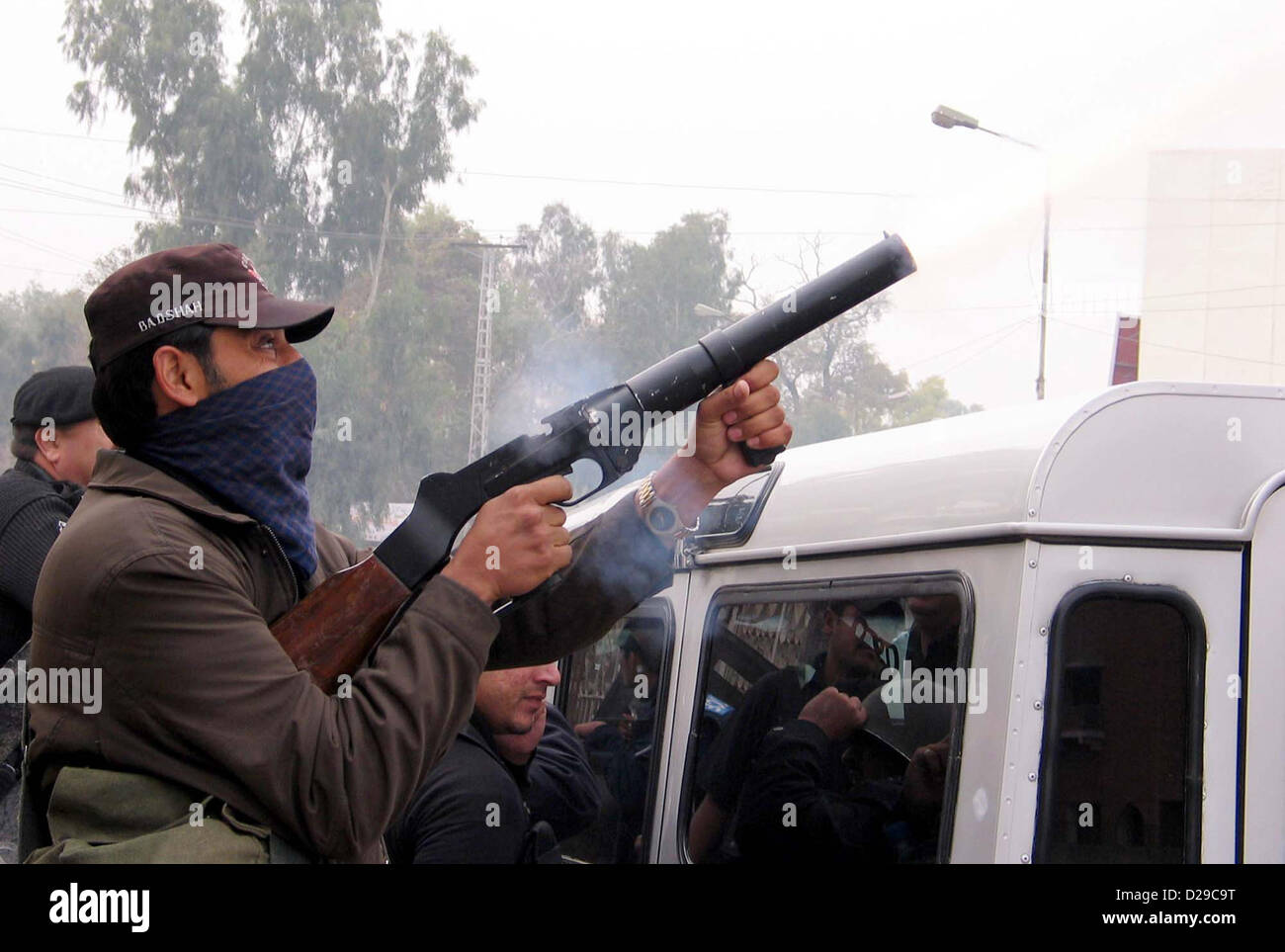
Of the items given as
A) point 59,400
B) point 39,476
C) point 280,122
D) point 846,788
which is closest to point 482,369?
point 280,122

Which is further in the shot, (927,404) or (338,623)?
(927,404)

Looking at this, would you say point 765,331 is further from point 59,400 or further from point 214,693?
point 59,400

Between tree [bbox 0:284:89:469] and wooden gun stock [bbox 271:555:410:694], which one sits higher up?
tree [bbox 0:284:89:469]

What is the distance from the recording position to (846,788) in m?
3.27

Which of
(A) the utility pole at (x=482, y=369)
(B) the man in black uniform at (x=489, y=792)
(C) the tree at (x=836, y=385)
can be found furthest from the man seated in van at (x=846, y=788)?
(A) the utility pole at (x=482, y=369)

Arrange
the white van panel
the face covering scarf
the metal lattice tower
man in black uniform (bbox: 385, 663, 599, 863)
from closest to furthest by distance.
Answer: the face covering scarf, the white van panel, man in black uniform (bbox: 385, 663, 599, 863), the metal lattice tower

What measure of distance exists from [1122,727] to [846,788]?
807 millimetres

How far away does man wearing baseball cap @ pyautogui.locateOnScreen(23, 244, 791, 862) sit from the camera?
176 cm

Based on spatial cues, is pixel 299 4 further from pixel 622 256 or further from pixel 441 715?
pixel 441 715

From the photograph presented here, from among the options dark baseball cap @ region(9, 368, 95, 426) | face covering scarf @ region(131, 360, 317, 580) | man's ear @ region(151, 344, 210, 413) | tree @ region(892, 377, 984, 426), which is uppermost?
tree @ region(892, 377, 984, 426)

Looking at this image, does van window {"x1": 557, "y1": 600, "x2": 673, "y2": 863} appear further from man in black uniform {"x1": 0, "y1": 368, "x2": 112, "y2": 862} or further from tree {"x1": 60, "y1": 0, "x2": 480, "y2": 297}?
tree {"x1": 60, "y1": 0, "x2": 480, "y2": 297}

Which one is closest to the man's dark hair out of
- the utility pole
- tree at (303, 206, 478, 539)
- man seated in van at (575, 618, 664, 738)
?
man seated in van at (575, 618, 664, 738)

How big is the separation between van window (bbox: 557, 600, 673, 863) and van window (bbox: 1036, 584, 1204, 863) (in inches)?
66.6
